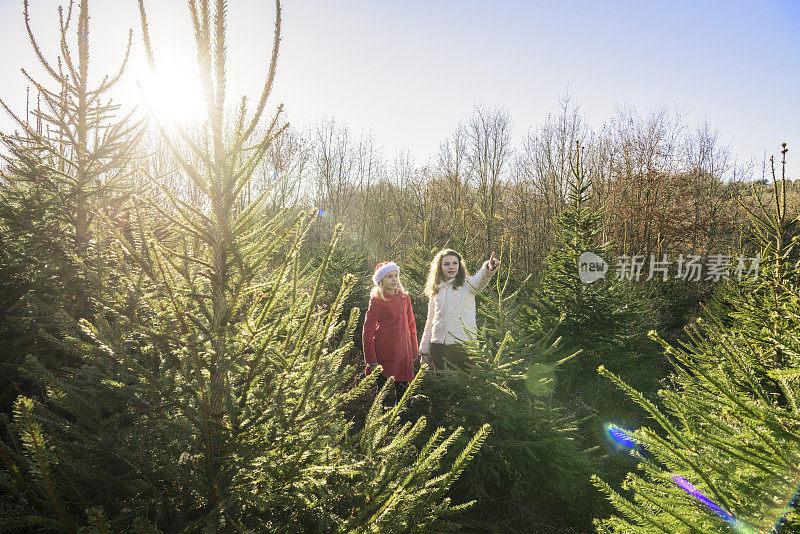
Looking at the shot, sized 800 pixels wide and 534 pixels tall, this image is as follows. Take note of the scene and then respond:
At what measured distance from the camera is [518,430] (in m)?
3.62

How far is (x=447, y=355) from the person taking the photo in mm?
5500

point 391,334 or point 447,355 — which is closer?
point 391,334

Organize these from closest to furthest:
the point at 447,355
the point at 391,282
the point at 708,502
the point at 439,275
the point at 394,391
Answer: the point at 708,502 < the point at 391,282 < the point at 394,391 < the point at 447,355 < the point at 439,275

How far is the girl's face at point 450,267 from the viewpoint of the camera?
5.52 m

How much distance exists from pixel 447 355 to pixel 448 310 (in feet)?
1.91

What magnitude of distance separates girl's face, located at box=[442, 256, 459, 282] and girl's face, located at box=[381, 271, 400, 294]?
0.76m

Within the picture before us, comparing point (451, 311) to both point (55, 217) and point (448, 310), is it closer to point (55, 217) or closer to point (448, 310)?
point (448, 310)

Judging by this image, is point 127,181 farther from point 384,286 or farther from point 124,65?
point 384,286

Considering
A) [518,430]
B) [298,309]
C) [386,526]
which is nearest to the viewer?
[386,526]

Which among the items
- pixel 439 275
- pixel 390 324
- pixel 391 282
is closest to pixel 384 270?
pixel 391 282

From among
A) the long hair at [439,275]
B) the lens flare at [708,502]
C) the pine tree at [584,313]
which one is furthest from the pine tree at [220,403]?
the pine tree at [584,313]

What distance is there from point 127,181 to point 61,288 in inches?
43.2

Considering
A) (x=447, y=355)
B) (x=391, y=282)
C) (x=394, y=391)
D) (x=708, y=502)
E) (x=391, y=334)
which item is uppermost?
(x=391, y=282)

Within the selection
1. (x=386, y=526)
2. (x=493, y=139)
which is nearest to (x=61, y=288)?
(x=386, y=526)
